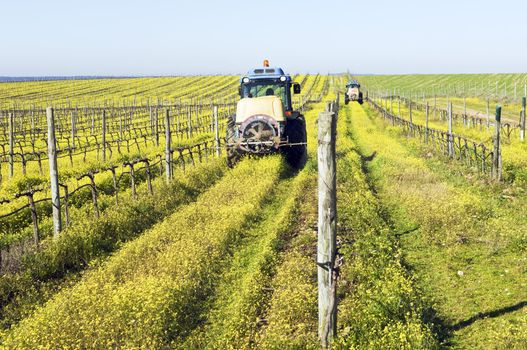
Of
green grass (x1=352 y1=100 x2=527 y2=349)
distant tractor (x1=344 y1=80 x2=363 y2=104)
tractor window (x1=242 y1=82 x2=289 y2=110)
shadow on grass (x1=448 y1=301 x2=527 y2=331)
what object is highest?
distant tractor (x1=344 y1=80 x2=363 y2=104)

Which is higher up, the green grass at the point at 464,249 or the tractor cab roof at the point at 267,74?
the tractor cab roof at the point at 267,74

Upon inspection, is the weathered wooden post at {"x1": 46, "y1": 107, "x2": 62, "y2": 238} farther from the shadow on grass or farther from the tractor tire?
the tractor tire

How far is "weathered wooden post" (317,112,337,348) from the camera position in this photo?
227 inches

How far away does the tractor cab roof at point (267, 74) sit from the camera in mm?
17859

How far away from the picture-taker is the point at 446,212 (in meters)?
10.8

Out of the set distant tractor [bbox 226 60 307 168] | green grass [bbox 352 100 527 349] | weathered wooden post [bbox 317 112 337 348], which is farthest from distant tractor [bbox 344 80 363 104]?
weathered wooden post [bbox 317 112 337 348]

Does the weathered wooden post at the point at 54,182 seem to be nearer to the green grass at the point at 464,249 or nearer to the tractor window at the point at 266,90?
the green grass at the point at 464,249

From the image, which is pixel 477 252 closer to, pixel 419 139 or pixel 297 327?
pixel 297 327

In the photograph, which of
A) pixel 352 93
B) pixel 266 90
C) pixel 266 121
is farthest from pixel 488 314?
pixel 352 93

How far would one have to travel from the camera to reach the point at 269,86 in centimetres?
1802

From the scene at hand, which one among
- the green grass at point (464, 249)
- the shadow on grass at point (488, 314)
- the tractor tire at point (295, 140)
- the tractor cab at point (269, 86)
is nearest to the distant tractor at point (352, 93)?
the tractor cab at point (269, 86)

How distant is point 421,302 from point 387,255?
56.4 inches

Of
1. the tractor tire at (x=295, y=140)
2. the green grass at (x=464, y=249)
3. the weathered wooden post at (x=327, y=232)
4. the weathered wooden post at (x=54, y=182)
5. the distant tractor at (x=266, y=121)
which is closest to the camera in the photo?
the weathered wooden post at (x=327, y=232)

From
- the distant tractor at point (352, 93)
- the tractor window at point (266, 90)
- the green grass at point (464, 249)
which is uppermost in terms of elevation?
the distant tractor at point (352, 93)
